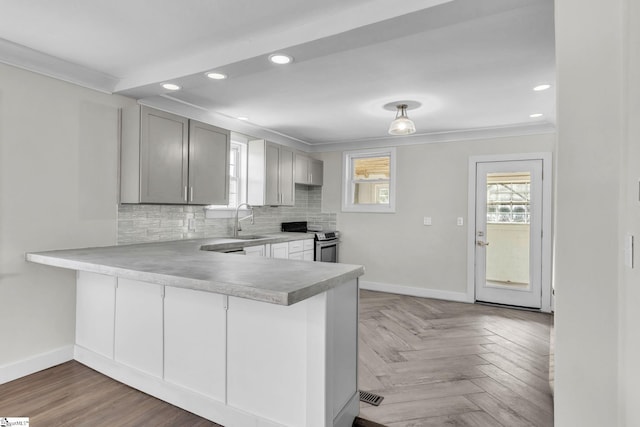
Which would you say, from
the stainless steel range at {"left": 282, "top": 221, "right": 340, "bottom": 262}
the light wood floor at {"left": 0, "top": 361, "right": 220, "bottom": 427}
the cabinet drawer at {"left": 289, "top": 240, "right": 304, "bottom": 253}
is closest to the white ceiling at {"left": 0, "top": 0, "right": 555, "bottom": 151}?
the cabinet drawer at {"left": 289, "top": 240, "right": 304, "bottom": 253}

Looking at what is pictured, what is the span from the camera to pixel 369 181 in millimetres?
5660

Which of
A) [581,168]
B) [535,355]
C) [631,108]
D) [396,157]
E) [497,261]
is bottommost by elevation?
[535,355]

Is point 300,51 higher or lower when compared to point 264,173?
higher

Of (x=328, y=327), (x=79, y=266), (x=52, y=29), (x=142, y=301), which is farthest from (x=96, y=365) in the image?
(x=52, y=29)

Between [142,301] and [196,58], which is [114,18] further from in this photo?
[142,301]

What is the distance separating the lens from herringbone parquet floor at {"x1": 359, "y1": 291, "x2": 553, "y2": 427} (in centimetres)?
214

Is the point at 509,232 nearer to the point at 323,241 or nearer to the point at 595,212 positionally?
the point at 323,241

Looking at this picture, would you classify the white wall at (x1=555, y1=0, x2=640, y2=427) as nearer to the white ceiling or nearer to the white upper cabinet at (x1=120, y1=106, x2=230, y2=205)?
the white ceiling

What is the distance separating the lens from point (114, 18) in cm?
213

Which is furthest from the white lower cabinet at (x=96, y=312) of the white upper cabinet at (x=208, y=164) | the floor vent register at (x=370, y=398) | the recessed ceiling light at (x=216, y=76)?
the floor vent register at (x=370, y=398)

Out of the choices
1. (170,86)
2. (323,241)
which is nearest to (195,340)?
(170,86)

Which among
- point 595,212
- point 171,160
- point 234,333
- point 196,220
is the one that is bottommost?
point 234,333

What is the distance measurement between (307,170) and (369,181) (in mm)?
1007

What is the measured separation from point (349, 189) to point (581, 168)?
14.5ft
